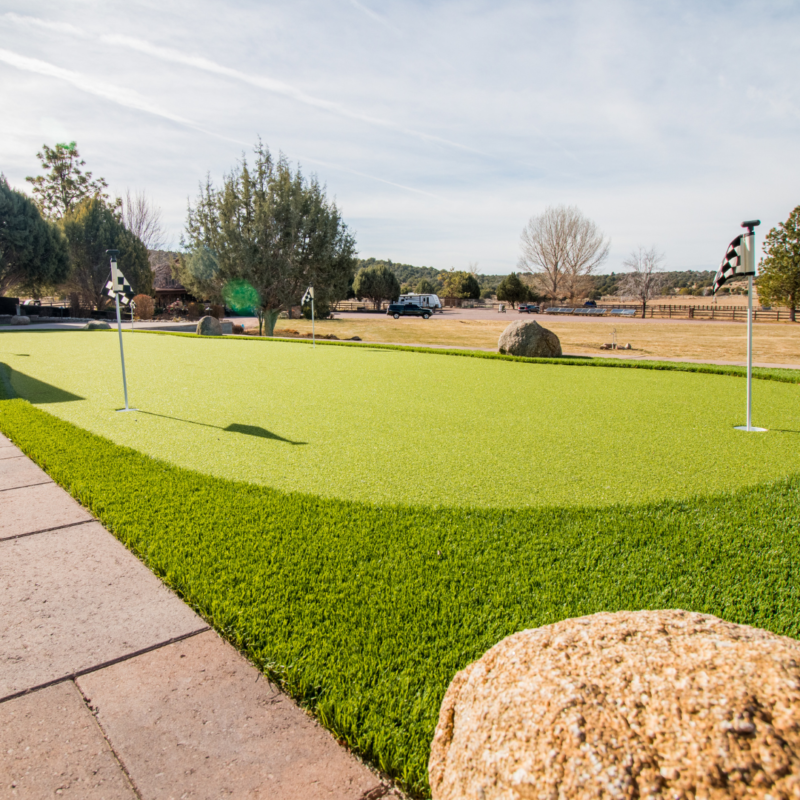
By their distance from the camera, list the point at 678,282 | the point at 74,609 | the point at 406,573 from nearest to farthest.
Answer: the point at 74,609
the point at 406,573
the point at 678,282

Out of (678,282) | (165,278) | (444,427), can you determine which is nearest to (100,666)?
(444,427)

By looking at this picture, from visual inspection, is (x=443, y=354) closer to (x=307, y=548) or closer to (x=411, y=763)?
(x=307, y=548)

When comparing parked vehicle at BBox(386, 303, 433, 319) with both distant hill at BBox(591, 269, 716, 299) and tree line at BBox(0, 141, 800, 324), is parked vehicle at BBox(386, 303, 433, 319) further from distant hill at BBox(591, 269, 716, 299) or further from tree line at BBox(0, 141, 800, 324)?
distant hill at BBox(591, 269, 716, 299)

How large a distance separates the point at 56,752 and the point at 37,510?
7.69 ft

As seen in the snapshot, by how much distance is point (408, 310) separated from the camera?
43.1 m

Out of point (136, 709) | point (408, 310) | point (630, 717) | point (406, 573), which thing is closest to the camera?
point (630, 717)

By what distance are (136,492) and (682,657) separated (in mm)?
3549

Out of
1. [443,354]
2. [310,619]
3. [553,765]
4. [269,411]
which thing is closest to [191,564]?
[310,619]

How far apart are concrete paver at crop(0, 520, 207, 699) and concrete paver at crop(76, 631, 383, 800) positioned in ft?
0.58

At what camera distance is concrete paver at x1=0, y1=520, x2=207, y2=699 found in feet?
6.77

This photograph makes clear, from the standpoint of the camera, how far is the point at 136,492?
370 centimetres

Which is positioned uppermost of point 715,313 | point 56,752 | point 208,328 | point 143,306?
point 143,306

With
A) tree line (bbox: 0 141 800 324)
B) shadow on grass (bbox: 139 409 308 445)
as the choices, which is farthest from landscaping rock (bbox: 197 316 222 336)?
shadow on grass (bbox: 139 409 308 445)

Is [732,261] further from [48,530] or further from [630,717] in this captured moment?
[48,530]
